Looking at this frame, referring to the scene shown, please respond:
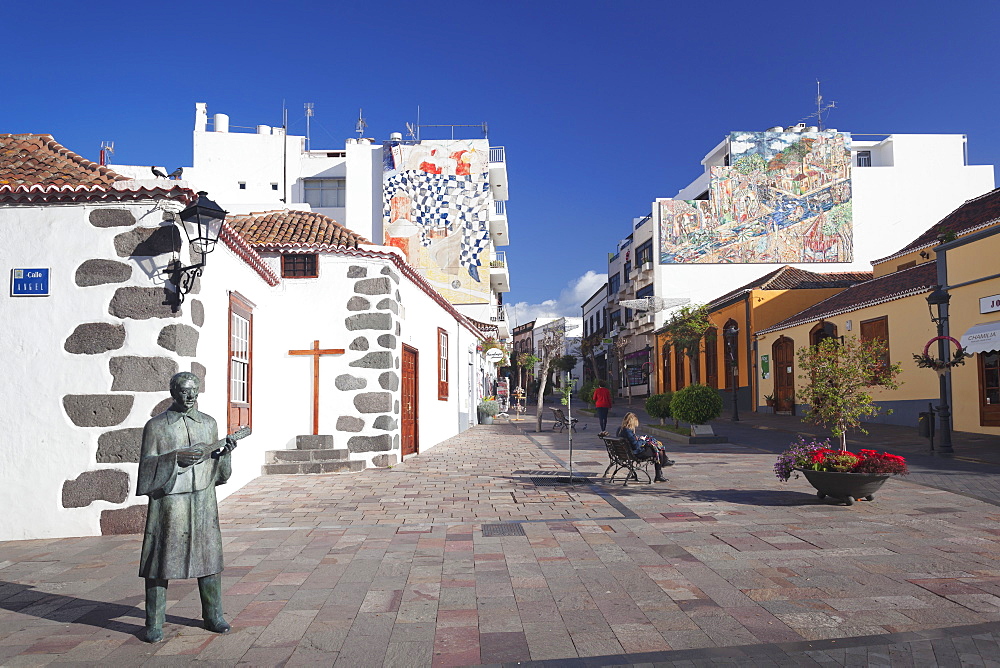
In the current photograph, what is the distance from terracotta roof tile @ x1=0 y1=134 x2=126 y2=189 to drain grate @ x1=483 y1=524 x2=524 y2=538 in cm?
527

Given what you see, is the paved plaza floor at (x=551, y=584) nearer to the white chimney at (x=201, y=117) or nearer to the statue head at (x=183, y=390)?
the statue head at (x=183, y=390)

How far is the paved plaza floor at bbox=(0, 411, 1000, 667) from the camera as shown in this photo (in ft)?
13.6

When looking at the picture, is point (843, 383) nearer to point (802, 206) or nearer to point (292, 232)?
point (292, 232)

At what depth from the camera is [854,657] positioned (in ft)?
13.0

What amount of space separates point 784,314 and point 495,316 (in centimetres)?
1565

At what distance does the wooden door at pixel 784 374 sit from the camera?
88.4ft

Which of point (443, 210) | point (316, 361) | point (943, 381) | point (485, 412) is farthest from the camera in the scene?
point (443, 210)

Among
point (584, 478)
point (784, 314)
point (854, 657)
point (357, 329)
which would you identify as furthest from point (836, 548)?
point (784, 314)

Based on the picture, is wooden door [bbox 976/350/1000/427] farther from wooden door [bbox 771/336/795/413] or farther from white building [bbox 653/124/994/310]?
white building [bbox 653/124/994/310]

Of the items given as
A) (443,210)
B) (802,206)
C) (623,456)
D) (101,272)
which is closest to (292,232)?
(101,272)

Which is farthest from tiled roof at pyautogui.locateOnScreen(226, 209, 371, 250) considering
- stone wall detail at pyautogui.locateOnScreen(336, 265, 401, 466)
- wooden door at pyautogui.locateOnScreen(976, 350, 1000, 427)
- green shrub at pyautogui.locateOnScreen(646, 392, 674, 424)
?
wooden door at pyautogui.locateOnScreen(976, 350, 1000, 427)

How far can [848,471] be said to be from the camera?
27.4ft

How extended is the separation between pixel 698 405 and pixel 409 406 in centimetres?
681

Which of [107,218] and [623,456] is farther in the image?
[623,456]
